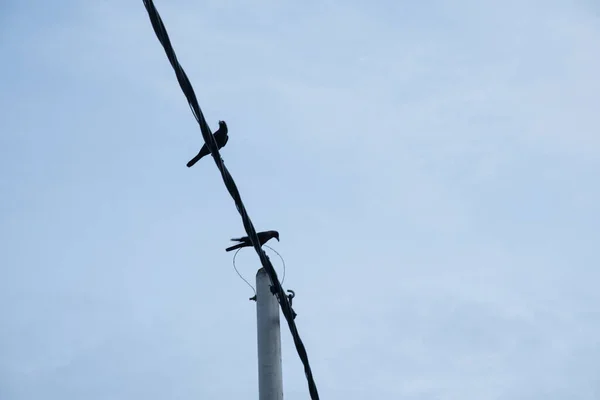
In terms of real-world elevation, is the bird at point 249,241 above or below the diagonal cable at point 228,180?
above

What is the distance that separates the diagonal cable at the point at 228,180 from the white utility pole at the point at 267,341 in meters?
0.09

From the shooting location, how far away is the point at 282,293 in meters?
5.43

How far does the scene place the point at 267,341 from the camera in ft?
17.6

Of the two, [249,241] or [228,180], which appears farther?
[249,241]

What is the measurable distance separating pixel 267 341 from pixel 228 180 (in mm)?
1303

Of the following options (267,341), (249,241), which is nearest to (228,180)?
(249,241)

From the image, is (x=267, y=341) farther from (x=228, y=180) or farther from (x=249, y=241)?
(x=228, y=180)

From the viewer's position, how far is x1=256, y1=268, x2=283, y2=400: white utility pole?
5.19 meters

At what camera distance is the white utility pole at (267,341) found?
17.0 ft

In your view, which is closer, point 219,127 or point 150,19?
point 150,19

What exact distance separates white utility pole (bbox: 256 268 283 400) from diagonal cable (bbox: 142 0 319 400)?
86 millimetres

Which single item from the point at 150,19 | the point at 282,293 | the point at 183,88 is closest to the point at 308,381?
the point at 282,293

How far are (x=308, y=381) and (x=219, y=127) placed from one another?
677 centimetres

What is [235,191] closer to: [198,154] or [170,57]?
[170,57]
